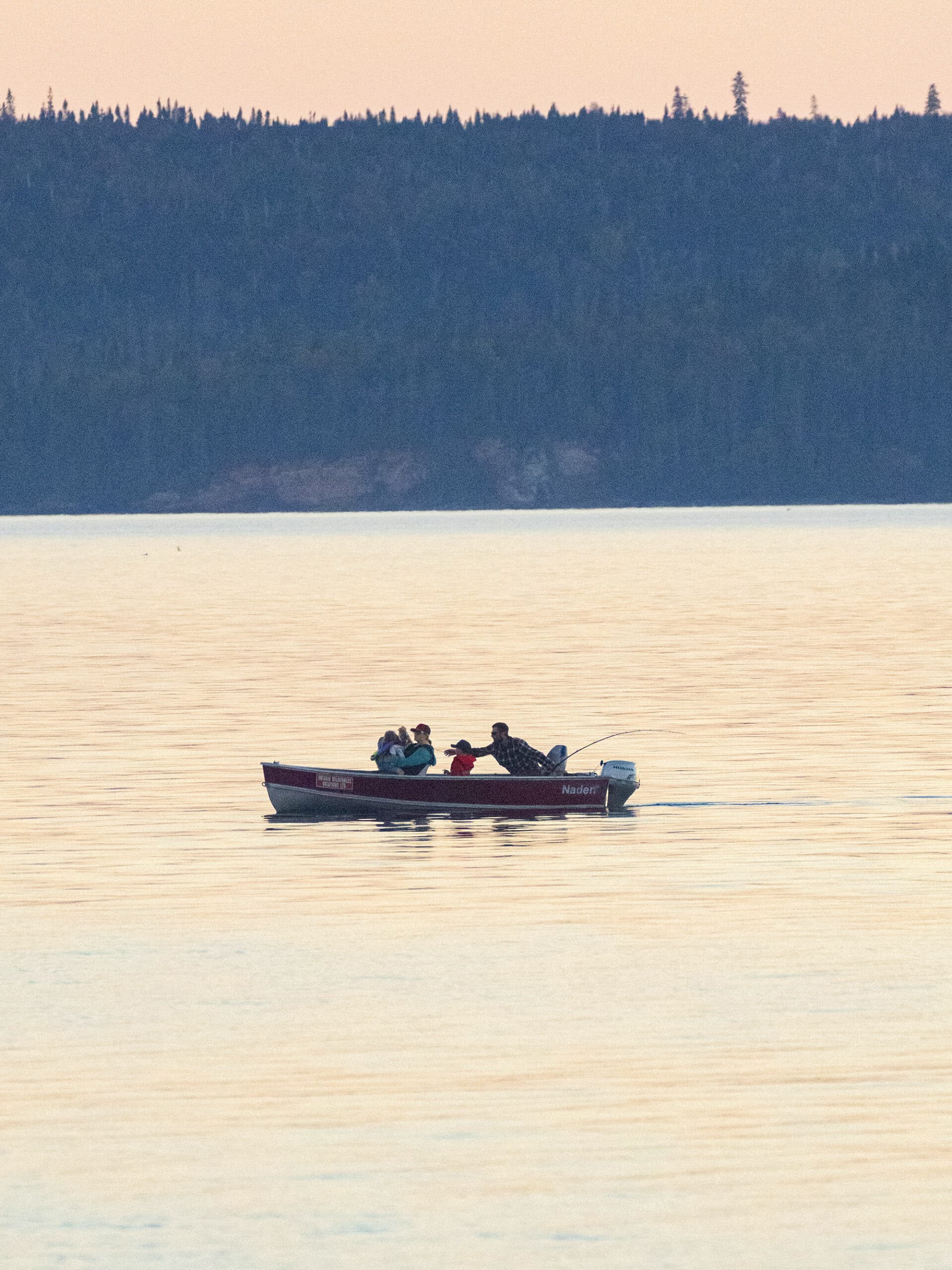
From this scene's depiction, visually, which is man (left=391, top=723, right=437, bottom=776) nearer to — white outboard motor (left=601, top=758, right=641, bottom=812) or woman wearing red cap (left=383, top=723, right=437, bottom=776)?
woman wearing red cap (left=383, top=723, right=437, bottom=776)

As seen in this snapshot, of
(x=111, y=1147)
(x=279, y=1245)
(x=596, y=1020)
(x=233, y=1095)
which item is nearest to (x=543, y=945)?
(x=596, y=1020)

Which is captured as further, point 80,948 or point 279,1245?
point 80,948

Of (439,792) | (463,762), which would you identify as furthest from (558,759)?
(439,792)

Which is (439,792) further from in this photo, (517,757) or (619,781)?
(619,781)

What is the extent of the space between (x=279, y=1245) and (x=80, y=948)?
38.6 feet

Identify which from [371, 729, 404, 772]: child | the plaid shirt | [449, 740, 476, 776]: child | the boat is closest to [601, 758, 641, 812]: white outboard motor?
the boat

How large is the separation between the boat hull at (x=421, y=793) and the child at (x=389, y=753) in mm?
178

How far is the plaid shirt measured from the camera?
42.1 meters

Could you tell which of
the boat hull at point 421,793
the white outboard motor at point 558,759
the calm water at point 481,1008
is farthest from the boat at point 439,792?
the calm water at point 481,1008

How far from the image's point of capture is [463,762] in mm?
42469

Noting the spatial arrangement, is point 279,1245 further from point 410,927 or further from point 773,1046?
point 410,927

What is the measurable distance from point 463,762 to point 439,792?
64cm

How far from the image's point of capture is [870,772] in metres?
49.3

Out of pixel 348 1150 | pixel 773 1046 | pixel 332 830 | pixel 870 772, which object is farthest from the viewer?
pixel 870 772
